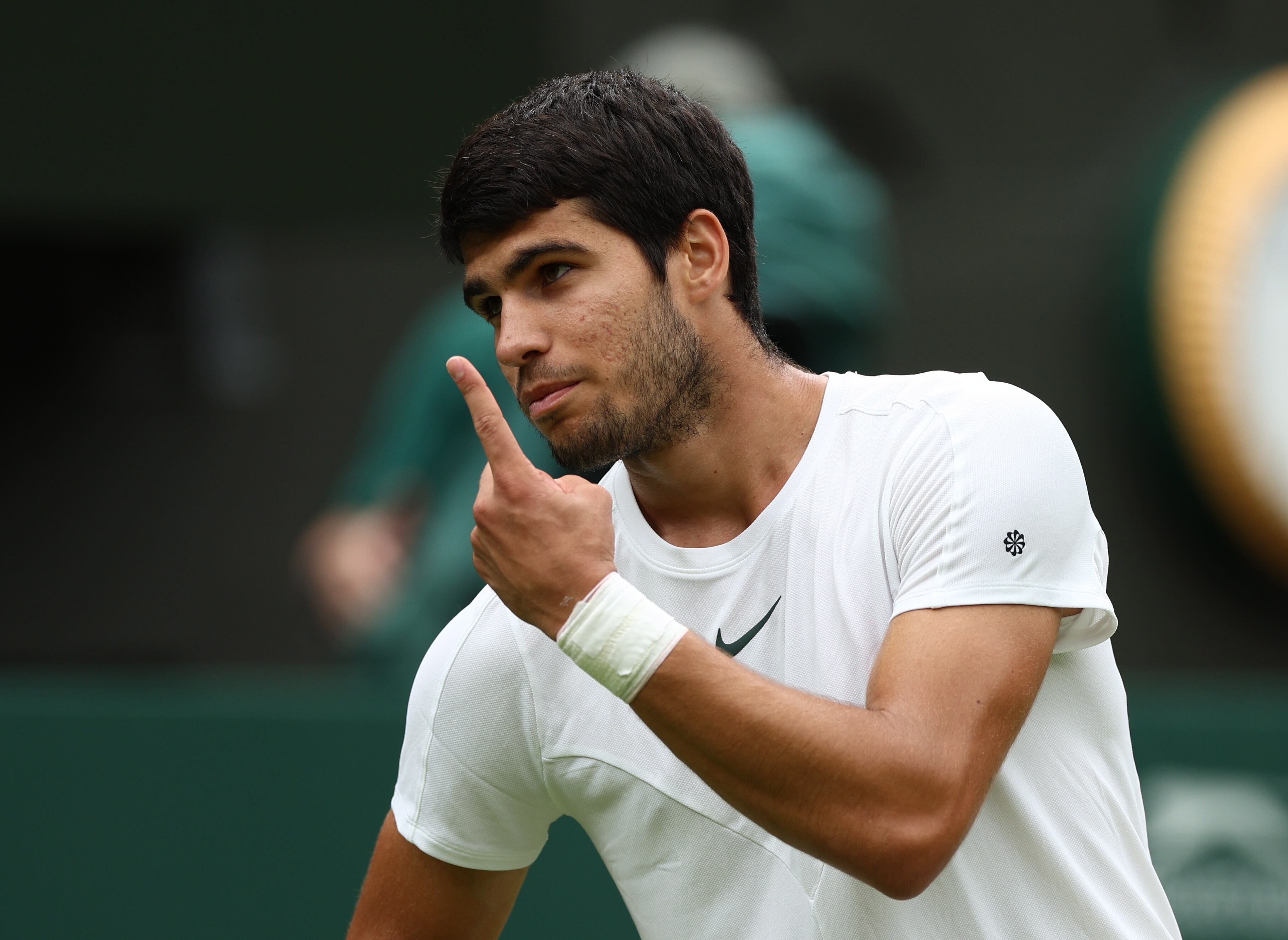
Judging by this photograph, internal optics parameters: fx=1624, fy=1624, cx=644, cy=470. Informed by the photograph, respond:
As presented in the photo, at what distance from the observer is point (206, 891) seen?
14.7 feet

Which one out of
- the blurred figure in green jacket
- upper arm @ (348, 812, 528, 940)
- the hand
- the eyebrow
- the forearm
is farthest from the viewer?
the blurred figure in green jacket

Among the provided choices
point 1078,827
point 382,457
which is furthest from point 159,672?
point 1078,827

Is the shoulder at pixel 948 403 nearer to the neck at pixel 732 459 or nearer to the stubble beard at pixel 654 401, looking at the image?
the neck at pixel 732 459

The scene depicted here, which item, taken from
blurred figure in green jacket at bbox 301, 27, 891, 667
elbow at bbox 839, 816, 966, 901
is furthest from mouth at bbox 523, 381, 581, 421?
blurred figure in green jacket at bbox 301, 27, 891, 667

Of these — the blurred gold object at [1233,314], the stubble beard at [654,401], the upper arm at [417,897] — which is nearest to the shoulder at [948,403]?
the stubble beard at [654,401]

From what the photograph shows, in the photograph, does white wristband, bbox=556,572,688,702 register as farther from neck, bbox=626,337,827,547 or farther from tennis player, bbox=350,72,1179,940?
neck, bbox=626,337,827,547

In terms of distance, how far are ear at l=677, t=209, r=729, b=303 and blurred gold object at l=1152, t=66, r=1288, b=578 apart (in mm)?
3726

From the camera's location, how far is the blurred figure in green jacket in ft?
12.7

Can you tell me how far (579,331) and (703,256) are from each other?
0.29 meters

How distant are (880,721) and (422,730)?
0.86 m

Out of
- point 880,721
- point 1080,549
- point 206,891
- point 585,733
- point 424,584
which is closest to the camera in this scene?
point 880,721

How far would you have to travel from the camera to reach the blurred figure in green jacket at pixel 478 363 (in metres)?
3.87

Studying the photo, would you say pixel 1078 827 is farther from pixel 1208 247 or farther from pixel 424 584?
pixel 1208 247

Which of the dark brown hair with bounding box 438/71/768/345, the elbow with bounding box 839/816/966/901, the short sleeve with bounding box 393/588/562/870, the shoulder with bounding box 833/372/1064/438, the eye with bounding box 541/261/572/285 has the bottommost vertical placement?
the short sleeve with bounding box 393/588/562/870
